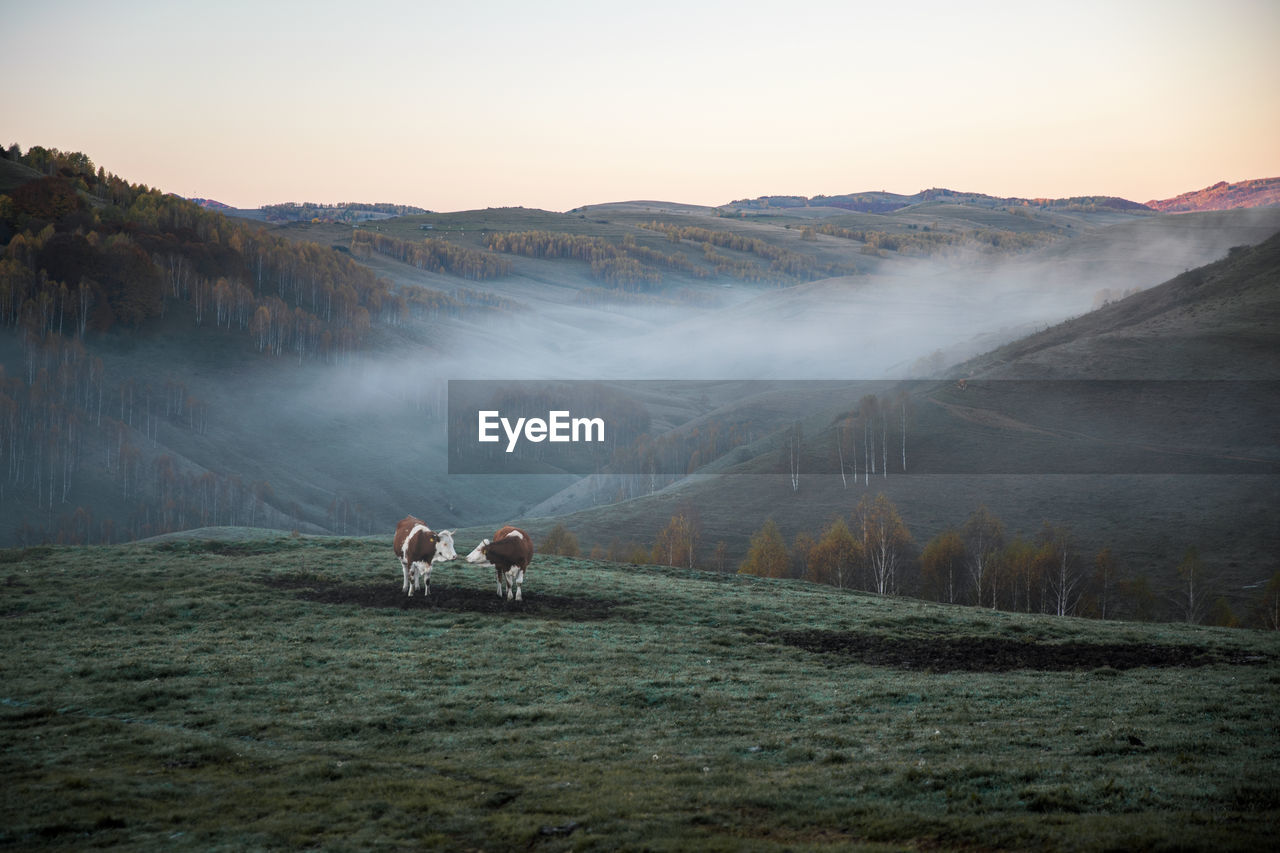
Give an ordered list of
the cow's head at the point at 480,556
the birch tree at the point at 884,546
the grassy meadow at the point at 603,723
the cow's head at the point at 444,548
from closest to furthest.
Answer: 1. the grassy meadow at the point at 603,723
2. the cow's head at the point at 480,556
3. the cow's head at the point at 444,548
4. the birch tree at the point at 884,546

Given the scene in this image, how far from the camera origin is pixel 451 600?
34031mm

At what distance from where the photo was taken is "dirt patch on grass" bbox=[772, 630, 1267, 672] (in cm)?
2659

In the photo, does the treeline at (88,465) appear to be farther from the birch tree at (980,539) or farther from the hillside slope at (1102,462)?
the birch tree at (980,539)

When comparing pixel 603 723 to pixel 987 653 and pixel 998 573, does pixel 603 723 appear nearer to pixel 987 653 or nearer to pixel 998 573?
pixel 987 653

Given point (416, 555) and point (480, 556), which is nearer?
point (416, 555)

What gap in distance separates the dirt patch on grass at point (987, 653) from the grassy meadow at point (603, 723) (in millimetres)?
164

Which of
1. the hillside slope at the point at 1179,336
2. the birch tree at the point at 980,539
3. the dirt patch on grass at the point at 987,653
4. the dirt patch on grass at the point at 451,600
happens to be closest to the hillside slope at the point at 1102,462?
the hillside slope at the point at 1179,336

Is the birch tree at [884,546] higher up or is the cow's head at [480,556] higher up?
the cow's head at [480,556]

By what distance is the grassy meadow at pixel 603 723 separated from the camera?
12969mm

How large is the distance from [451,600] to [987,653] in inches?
799

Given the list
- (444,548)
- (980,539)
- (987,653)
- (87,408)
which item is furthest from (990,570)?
(87,408)

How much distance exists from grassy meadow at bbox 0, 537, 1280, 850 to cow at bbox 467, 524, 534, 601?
5.06ft

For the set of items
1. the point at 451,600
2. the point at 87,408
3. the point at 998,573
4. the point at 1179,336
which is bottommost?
the point at 998,573

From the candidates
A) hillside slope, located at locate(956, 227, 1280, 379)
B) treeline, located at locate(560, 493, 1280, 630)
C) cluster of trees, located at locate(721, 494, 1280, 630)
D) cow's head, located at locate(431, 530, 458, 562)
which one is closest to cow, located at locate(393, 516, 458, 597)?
cow's head, located at locate(431, 530, 458, 562)
